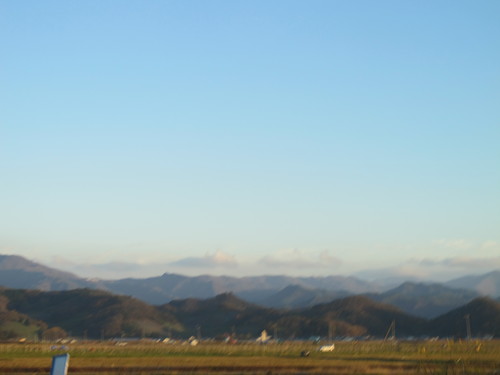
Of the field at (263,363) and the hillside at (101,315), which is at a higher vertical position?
the hillside at (101,315)

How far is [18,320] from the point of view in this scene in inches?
6481

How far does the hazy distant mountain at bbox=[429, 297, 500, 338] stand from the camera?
14262cm

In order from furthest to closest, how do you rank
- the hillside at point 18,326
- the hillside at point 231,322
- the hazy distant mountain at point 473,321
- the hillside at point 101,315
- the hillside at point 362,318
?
the hillside at point 231,322 → the hillside at point 101,315 → the hillside at point 362,318 → the hillside at point 18,326 → the hazy distant mountain at point 473,321

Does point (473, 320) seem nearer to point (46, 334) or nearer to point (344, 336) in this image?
point (344, 336)

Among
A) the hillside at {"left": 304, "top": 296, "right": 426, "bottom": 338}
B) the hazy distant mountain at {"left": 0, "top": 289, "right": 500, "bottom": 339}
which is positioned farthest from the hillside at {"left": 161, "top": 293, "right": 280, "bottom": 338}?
the hillside at {"left": 304, "top": 296, "right": 426, "bottom": 338}

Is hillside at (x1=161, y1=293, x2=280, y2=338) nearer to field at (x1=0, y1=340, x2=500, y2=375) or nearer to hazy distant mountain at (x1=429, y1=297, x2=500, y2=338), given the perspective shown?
hazy distant mountain at (x1=429, y1=297, x2=500, y2=338)

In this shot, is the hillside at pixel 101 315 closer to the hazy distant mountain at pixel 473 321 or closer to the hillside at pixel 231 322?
the hillside at pixel 231 322

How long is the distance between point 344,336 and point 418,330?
1725 centimetres

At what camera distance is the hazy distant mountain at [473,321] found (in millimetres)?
142625

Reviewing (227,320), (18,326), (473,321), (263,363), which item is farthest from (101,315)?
(263,363)

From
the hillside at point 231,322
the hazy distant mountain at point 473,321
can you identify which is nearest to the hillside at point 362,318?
the hazy distant mountain at point 473,321

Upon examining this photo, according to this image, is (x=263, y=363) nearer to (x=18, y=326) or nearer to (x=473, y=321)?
(x=473, y=321)

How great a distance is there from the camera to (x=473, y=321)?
485ft

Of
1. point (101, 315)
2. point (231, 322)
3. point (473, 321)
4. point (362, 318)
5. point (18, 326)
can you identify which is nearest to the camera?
point (473, 321)
